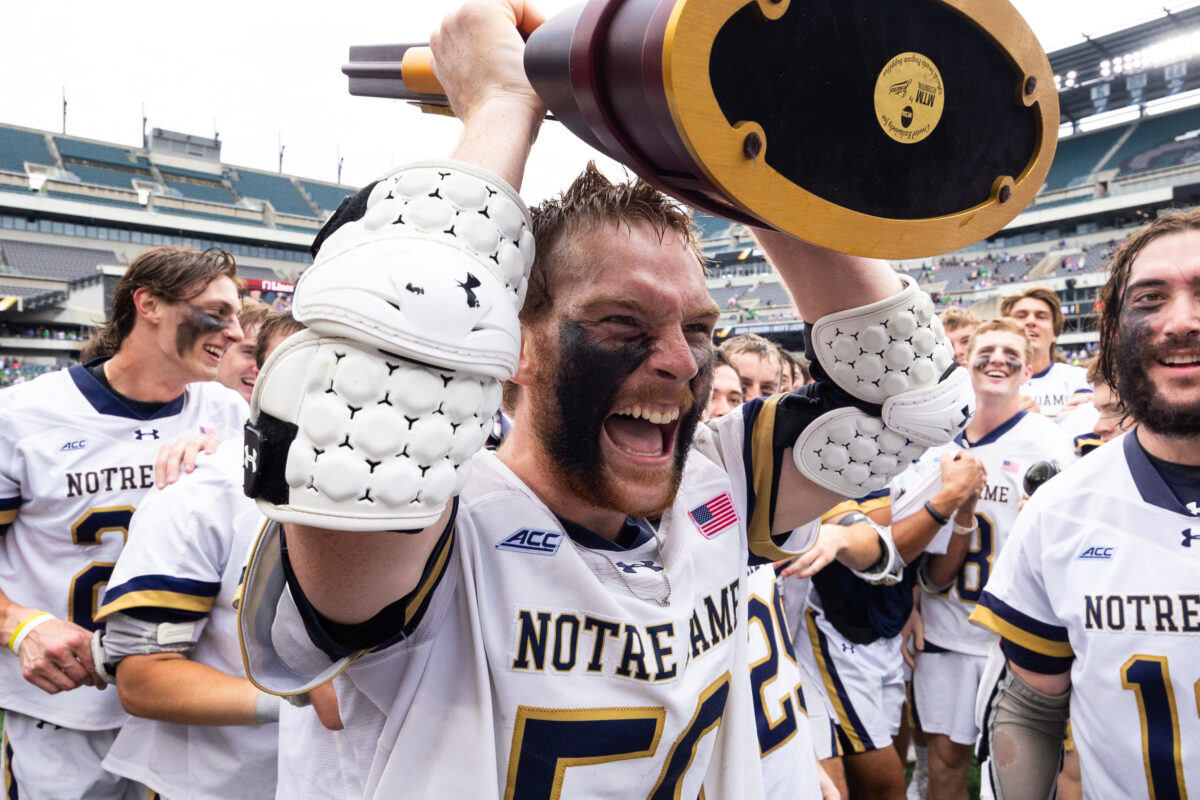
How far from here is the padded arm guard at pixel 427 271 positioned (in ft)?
2.96

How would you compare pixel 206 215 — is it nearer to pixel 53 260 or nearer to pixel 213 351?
pixel 53 260

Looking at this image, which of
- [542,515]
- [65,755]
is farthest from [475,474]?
[65,755]

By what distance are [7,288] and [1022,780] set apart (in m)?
38.0

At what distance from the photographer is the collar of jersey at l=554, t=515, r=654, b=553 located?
1.48m

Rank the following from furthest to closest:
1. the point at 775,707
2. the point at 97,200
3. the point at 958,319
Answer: the point at 97,200 < the point at 958,319 < the point at 775,707

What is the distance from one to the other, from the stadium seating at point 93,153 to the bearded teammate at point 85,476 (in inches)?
1720

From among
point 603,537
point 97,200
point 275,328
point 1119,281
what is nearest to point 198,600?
point 603,537

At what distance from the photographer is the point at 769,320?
3728 centimetres

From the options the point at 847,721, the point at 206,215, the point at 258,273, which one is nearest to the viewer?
the point at 847,721

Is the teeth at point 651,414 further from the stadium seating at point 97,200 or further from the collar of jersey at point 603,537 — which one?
the stadium seating at point 97,200

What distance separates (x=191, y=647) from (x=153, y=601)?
216mm

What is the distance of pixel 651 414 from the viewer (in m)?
1.40

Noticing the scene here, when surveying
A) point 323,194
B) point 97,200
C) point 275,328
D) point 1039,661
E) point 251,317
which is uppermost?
point 323,194

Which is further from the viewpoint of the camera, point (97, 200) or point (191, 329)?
point (97, 200)
